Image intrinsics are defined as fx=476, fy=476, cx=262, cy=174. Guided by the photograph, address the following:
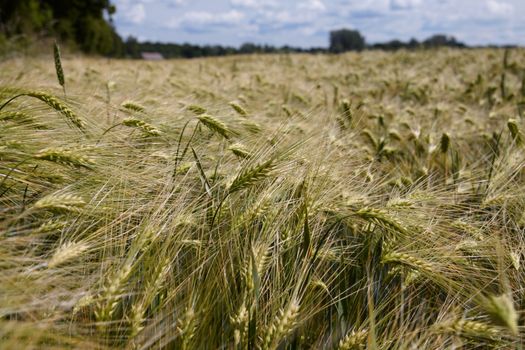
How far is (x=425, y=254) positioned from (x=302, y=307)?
18.9 inches

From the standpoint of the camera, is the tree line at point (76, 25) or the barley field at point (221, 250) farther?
the tree line at point (76, 25)

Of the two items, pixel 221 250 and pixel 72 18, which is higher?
pixel 72 18

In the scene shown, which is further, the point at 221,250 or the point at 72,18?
the point at 72,18

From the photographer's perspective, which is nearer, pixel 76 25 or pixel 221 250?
pixel 221 250

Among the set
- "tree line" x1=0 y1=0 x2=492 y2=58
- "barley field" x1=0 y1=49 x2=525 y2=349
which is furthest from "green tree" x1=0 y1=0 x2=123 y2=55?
"barley field" x1=0 y1=49 x2=525 y2=349

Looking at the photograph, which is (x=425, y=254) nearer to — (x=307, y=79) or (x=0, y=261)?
(x=0, y=261)

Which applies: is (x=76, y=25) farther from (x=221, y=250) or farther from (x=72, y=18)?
(x=221, y=250)

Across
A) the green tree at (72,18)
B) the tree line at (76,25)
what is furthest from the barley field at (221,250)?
the green tree at (72,18)

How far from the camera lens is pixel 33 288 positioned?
1074mm

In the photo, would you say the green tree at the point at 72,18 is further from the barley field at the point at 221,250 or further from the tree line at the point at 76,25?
the barley field at the point at 221,250

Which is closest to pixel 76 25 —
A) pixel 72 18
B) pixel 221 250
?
pixel 72 18

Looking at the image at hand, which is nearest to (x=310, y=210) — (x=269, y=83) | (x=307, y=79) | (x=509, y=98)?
(x=509, y=98)

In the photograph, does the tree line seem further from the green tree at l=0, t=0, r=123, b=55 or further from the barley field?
the barley field

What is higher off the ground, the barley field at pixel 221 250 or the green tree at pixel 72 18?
the green tree at pixel 72 18
